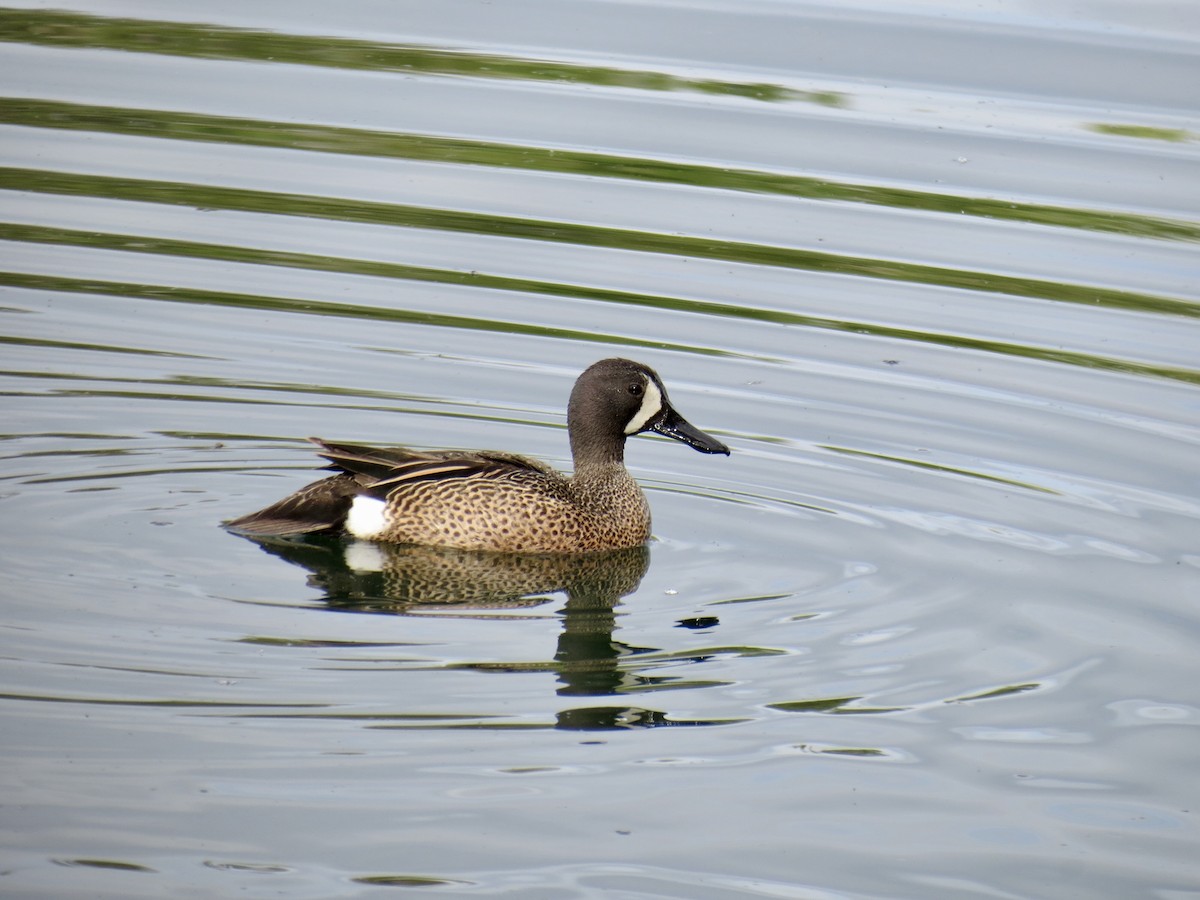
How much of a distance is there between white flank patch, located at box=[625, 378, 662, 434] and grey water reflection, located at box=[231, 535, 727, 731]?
0.66 meters

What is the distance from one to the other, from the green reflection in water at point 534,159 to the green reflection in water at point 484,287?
1123 mm

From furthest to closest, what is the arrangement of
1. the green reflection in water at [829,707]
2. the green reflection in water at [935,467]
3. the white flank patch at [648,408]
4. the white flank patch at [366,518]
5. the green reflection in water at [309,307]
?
1. the green reflection in water at [309,307]
2. the green reflection in water at [935,467]
3. the white flank patch at [648,408]
4. the white flank patch at [366,518]
5. the green reflection in water at [829,707]

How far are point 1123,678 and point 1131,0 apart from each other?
11.5 m

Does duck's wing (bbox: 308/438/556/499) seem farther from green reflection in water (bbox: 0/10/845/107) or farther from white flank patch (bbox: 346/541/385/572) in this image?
green reflection in water (bbox: 0/10/845/107)

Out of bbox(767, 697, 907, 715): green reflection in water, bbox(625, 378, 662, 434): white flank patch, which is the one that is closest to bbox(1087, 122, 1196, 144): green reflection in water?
bbox(625, 378, 662, 434): white flank patch

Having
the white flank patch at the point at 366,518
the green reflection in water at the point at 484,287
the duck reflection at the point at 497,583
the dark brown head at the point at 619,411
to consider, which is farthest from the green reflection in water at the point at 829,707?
the green reflection in water at the point at 484,287

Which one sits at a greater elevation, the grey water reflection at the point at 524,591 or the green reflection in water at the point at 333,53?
the green reflection in water at the point at 333,53

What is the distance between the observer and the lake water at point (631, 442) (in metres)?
6.14

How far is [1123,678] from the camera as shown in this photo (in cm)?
757

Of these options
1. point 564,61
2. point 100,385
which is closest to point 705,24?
point 564,61

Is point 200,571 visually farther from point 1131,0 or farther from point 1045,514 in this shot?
point 1131,0

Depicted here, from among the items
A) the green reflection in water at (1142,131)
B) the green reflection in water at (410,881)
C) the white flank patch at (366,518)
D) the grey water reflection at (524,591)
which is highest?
the green reflection in water at (1142,131)

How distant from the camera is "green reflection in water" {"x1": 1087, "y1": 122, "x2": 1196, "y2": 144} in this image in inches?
582

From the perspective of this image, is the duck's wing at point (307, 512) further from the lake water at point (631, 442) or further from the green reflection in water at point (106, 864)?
the green reflection in water at point (106, 864)
